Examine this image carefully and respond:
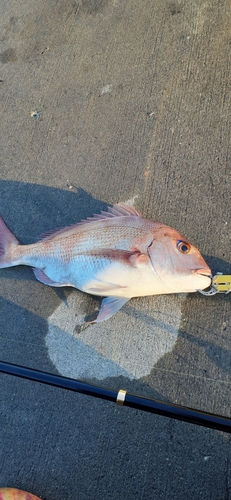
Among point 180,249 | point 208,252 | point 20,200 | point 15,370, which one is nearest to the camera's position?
point 15,370

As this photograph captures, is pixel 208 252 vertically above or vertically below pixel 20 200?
below

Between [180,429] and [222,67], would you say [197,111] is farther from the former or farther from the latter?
[180,429]

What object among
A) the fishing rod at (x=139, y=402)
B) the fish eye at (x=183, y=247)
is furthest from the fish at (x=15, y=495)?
the fish eye at (x=183, y=247)

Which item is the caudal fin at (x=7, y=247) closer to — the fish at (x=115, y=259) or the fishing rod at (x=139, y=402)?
the fish at (x=115, y=259)

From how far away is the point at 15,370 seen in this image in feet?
6.98

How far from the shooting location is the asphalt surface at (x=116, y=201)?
2.57 metres

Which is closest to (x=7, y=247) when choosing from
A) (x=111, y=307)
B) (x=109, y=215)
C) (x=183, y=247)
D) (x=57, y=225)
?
(x=57, y=225)

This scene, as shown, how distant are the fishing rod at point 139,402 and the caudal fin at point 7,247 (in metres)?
1.07

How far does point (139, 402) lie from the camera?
193 cm

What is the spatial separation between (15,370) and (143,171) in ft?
6.42

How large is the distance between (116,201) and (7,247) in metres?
1.03

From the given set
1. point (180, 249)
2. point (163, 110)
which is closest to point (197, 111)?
point (163, 110)

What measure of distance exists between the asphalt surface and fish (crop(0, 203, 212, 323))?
191mm

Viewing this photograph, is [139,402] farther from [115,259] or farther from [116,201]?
[116,201]
